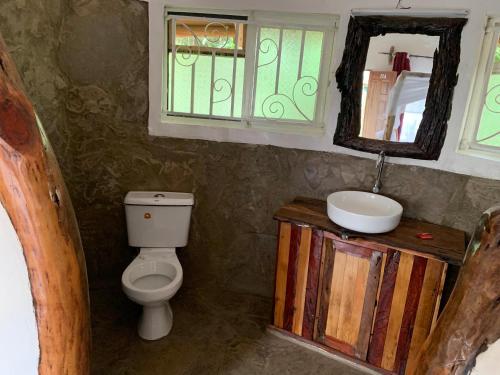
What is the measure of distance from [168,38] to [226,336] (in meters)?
1.87

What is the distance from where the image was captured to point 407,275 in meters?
1.95

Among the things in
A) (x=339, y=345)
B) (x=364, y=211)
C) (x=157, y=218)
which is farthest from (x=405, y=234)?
(x=157, y=218)

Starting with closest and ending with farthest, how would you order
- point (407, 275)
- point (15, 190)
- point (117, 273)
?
point (15, 190) → point (407, 275) → point (117, 273)

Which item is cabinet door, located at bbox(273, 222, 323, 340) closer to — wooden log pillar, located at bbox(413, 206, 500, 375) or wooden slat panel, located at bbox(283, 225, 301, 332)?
wooden slat panel, located at bbox(283, 225, 301, 332)

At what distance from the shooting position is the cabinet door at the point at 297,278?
7.06ft

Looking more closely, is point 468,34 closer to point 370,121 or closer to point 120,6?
point 370,121

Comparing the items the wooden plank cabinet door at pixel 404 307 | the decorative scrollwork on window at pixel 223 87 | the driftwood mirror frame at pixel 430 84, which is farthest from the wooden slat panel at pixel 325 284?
the decorative scrollwork on window at pixel 223 87

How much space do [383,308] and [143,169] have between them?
1680 millimetres

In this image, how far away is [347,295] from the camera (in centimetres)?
212

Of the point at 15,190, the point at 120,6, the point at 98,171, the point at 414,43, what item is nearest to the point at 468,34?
the point at 414,43

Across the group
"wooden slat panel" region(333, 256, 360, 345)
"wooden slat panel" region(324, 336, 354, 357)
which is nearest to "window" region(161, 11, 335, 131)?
"wooden slat panel" region(333, 256, 360, 345)

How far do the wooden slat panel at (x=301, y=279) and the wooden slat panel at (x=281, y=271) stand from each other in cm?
8

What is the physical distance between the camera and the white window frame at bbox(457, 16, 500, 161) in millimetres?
1966

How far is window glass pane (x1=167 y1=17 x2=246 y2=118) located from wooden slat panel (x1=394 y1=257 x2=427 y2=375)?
1392mm
